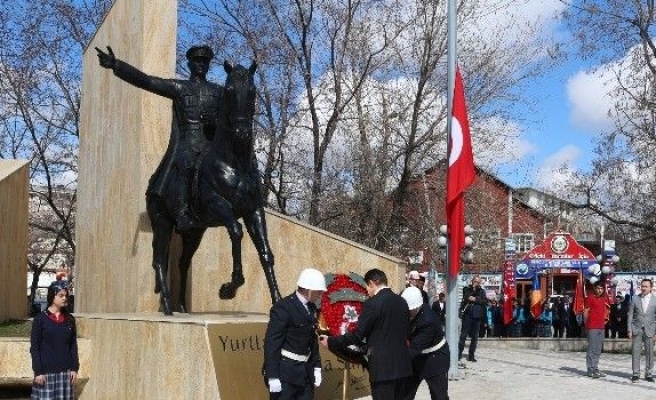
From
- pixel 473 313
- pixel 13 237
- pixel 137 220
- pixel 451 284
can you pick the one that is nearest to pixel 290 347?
pixel 137 220

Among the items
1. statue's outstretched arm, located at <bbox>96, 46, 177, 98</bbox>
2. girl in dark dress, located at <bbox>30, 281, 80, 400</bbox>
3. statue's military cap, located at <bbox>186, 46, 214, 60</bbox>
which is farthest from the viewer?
statue's military cap, located at <bbox>186, 46, 214, 60</bbox>

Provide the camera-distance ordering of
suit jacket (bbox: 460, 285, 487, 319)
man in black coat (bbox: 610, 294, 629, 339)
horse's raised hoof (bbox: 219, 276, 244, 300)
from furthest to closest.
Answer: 1. man in black coat (bbox: 610, 294, 629, 339)
2. suit jacket (bbox: 460, 285, 487, 319)
3. horse's raised hoof (bbox: 219, 276, 244, 300)

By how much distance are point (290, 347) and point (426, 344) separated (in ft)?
6.06

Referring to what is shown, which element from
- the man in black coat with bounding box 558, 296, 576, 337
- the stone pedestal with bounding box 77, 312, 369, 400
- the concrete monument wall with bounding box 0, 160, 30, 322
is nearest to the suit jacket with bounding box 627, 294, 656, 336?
the stone pedestal with bounding box 77, 312, 369, 400

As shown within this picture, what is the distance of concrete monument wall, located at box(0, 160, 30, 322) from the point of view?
51.1ft

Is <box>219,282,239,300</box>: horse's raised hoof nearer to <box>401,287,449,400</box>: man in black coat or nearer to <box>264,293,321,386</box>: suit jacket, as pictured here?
<box>401,287,449,400</box>: man in black coat

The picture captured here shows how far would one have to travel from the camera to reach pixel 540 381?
15422 millimetres

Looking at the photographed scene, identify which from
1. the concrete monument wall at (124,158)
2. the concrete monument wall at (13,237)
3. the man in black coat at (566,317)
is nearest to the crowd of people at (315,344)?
the concrete monument wall at (124,158)

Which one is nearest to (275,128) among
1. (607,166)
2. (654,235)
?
(607,166)

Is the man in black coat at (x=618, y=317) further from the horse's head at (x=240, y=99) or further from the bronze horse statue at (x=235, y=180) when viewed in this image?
the horse's head at (x=240, y=99)

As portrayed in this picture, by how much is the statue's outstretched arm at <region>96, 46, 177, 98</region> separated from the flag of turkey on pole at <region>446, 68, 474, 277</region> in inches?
232

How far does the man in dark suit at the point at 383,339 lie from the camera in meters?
7.61

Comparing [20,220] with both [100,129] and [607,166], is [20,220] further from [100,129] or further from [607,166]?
[607,166]

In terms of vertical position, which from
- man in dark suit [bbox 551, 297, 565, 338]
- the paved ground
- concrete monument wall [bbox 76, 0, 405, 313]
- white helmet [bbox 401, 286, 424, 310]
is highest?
concrete monument wall [bbox 76, 0, 405, 313]
